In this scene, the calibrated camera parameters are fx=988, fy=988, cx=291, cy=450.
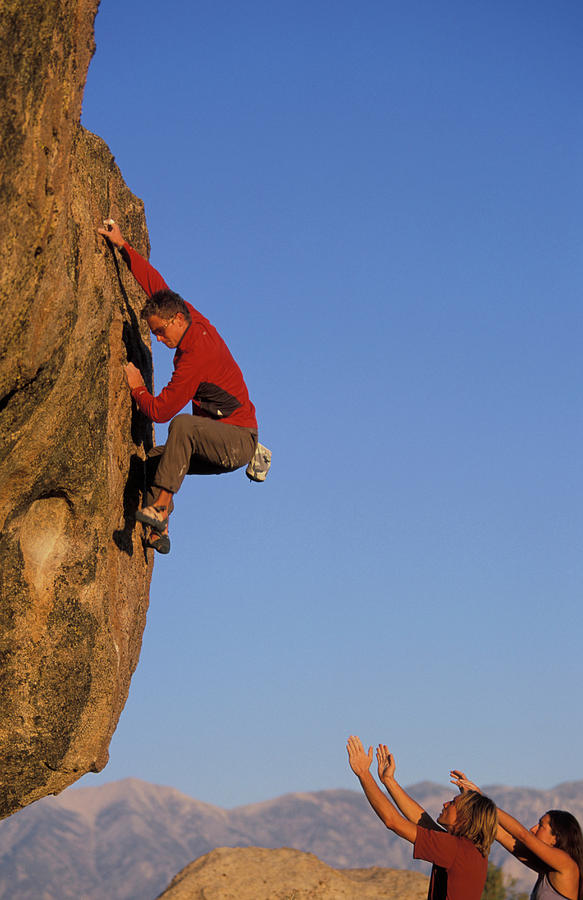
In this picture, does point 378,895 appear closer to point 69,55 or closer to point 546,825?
point 546,825

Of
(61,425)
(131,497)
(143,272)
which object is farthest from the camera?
(131,497)

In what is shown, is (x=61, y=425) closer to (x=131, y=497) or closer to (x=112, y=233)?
(x=131, y=497)

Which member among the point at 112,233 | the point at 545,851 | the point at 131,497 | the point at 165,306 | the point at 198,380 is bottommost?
the point at 545,851

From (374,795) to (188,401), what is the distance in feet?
15.1

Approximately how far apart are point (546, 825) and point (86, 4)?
869cm

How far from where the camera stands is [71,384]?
10266mm

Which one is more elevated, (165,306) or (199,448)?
(165,306)

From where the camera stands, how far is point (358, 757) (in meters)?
8.65

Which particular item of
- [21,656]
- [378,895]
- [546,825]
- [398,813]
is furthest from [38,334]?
[378,895]

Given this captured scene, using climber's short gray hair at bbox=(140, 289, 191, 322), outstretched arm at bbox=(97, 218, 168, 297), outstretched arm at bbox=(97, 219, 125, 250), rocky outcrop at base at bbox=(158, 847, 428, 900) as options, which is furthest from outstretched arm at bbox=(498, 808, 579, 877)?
rocky outcrop at base at bbox=(158, 847, 428, 900)

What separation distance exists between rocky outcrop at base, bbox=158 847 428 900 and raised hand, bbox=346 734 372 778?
12516mm

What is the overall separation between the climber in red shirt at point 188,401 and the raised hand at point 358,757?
3.17 m

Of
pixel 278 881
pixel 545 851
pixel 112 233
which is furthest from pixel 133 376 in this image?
pixel 278 881

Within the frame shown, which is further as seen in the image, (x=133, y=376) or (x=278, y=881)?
(x=278, y=881)
